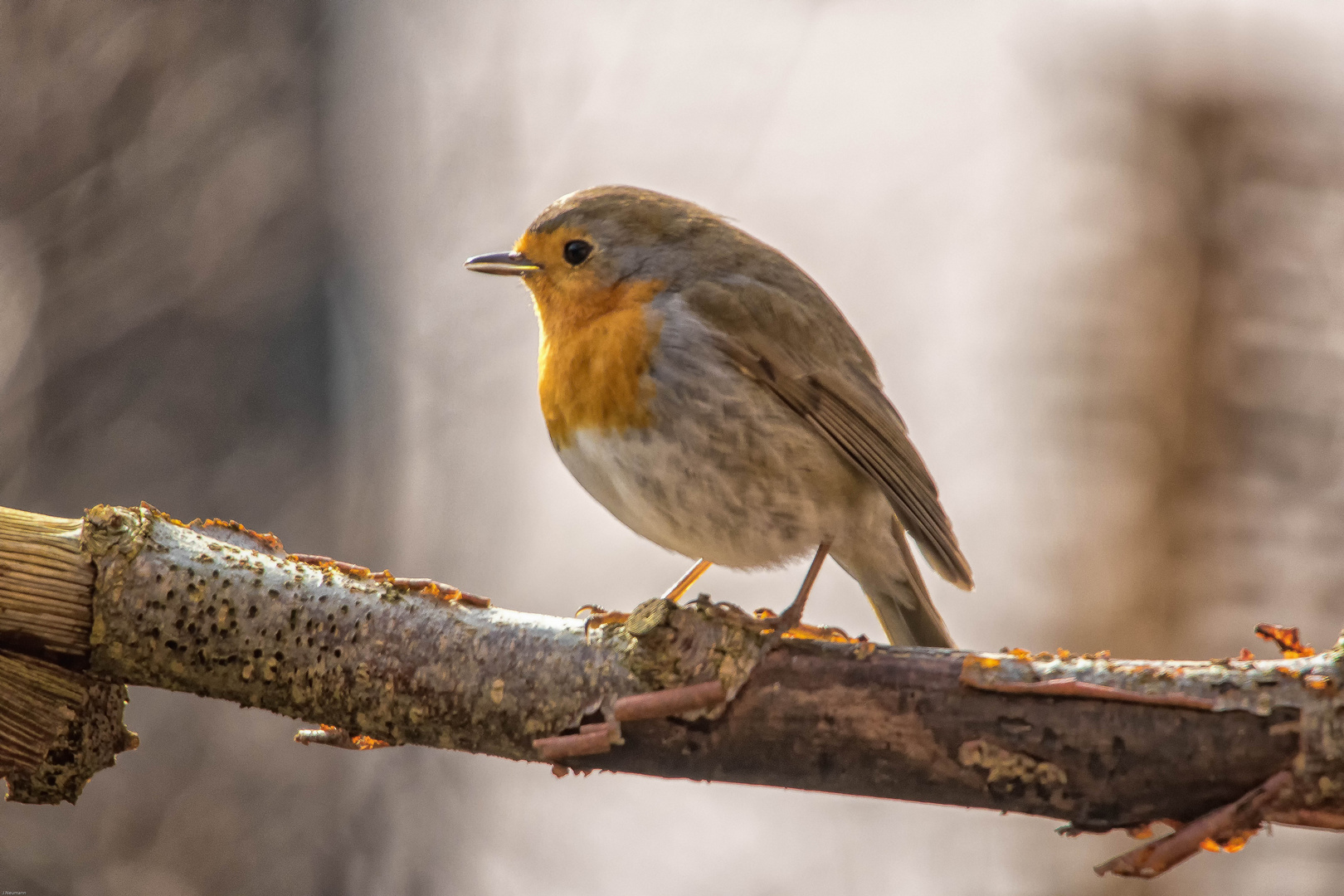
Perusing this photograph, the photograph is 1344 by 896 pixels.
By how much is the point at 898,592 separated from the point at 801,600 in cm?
68

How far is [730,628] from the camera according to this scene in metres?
1.56

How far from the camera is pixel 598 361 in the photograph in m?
2.06

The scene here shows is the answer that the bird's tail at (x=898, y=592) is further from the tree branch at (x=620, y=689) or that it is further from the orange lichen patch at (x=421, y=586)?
the orange lichen patch at (x=421, y=586)

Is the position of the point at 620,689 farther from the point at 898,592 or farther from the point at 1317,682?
the point at 898,592

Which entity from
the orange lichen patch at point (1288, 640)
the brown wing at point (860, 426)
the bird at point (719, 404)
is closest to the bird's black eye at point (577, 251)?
the bird at point (719, 404)

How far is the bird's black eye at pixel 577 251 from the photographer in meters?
2.26

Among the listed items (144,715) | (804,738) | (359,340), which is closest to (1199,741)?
(804,738)

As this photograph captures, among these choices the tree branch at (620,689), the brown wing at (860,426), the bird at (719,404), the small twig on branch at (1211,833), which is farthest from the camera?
the brown wing at (860,426)

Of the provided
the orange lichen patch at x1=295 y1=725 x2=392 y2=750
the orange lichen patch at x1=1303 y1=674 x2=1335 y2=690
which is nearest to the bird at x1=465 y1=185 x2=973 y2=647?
the orange lichen patch at x1=295 y1=725 x2=392 y2=750

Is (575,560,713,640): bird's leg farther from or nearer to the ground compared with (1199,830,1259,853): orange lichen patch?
farther from the ground

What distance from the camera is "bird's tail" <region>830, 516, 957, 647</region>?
7.75 ft

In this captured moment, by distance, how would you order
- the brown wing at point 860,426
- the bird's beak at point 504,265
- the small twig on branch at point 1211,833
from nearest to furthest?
the small twig on branch at point 1211,833 < the brown wing at point 860,426 < the bird's beak at point 504,265

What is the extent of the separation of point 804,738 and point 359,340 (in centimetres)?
314

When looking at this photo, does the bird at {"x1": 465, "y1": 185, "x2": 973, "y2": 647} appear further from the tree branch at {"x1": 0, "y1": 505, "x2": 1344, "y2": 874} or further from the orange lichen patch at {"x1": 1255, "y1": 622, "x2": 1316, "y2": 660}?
the orange lichen patch at {"x1": 1255, "y1": 622, "x2": 1316, "y2": 660}
